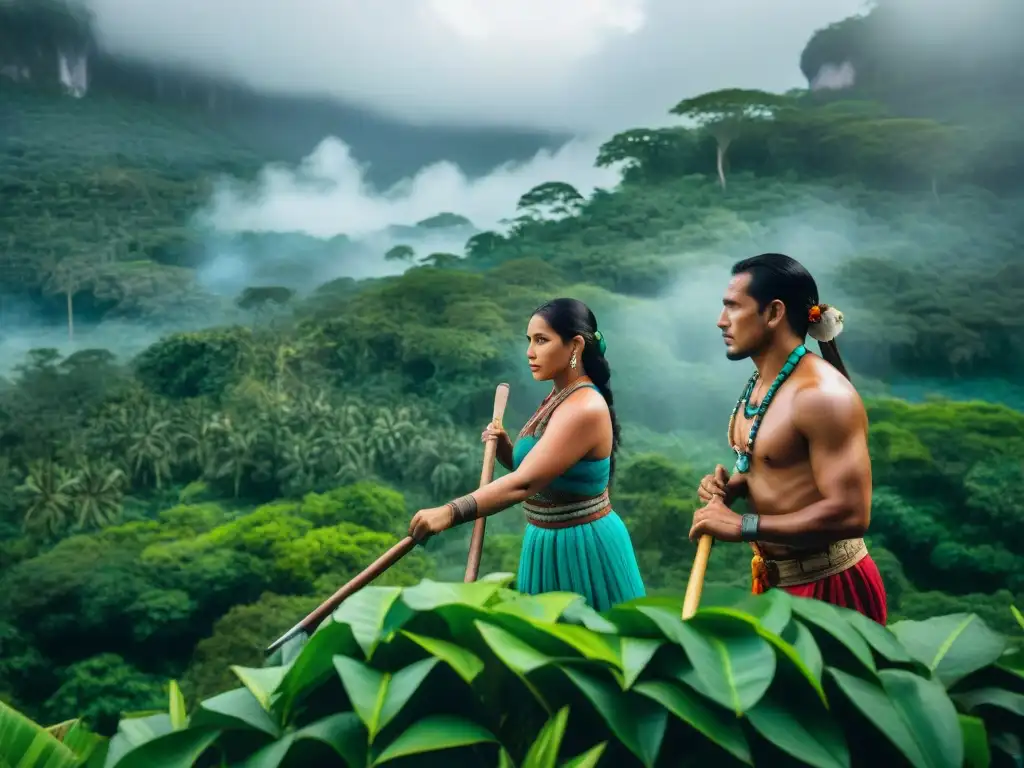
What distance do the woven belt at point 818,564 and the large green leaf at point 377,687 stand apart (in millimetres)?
858

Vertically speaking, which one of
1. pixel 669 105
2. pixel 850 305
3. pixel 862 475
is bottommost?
pixel 850 305

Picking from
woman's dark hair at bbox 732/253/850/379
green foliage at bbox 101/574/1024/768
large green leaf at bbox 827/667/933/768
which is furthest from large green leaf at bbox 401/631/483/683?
woman's dark hair at bbox 732/253/850/379

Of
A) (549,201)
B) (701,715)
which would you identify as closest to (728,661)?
(701,715)

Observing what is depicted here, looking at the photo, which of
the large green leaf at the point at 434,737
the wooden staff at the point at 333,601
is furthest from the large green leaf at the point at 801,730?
the wooden staff at the point at 333,601

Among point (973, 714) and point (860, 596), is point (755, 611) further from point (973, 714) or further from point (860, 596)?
point (860, 596)

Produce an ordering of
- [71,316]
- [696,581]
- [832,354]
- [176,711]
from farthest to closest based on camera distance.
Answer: [71,316], [832,354], [696,581], [176,711]

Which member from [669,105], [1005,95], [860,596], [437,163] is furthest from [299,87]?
[860,596]

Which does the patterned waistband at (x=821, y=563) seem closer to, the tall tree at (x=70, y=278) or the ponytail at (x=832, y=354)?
the ponytail at (x=832, y=354)

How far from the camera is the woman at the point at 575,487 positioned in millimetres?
2217

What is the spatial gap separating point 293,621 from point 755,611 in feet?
20.7

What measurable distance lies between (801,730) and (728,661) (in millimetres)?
117

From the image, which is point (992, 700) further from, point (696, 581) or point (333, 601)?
point (333, 601)

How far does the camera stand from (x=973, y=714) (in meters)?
1.29

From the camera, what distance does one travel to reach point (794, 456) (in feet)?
5.72
